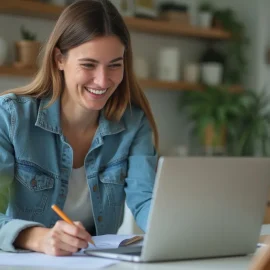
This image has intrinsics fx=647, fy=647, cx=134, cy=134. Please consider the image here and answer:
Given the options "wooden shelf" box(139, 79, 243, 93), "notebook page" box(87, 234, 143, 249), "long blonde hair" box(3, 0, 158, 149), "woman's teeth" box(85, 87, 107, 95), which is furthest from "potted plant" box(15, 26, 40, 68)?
"notebook page" box(87, 234, 143, 249)

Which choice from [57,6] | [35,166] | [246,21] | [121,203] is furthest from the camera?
[246,21]

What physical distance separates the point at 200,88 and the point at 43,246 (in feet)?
11.1

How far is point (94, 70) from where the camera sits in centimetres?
186

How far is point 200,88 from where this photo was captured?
4.67 metres

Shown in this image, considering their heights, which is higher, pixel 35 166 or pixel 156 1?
pixel 156 1

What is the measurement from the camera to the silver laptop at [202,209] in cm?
129

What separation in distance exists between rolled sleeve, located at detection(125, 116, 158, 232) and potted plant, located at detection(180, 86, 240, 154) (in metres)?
2.53

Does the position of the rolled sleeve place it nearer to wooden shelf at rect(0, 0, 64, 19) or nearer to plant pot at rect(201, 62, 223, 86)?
wooden shelf at rect(0, 0, 64, 19)

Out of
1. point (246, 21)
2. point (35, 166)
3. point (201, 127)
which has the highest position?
point (246, 21)

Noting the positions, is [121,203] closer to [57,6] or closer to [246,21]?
[57,6]

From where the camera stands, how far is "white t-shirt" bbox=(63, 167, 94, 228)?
1.91 m

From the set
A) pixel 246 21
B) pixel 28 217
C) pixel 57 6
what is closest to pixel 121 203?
pixel 28 217

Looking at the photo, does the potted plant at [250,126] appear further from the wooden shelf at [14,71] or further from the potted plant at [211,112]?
the wooden shelf at [14,71]

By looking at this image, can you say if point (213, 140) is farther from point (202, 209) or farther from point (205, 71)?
point (202, 209)
